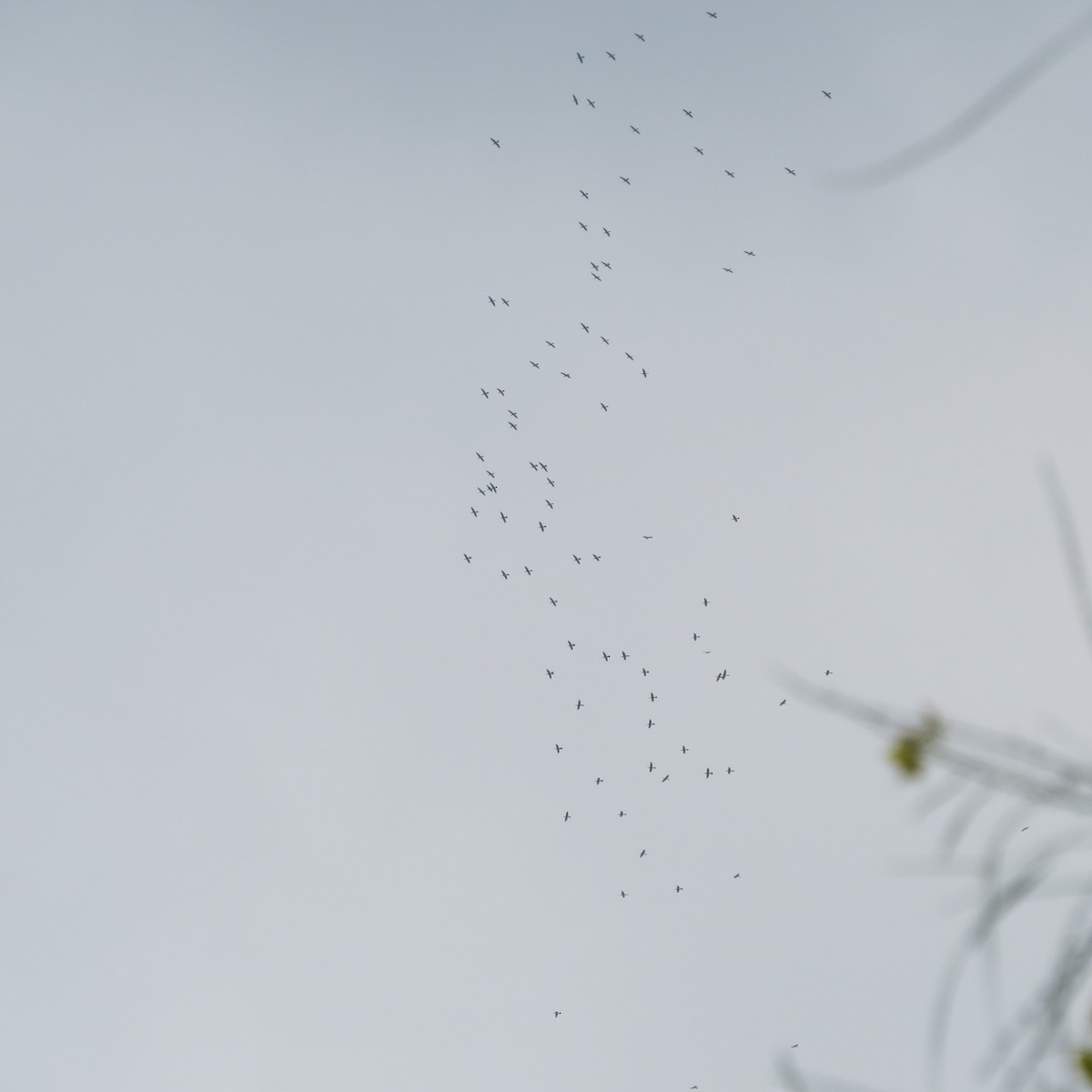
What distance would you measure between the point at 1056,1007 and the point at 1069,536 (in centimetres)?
62

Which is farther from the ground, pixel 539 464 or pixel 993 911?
pixel 539 464

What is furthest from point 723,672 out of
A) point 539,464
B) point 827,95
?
point 827,95

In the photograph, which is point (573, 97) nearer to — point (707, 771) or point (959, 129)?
point (707, 771)

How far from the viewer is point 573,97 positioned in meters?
33.4

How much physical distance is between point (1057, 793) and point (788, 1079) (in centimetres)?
56

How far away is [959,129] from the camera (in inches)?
50.3

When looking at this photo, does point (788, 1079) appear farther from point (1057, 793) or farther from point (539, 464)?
point (539, 464)

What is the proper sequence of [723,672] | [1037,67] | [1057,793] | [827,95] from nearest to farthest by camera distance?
[1037,67], [1057,793], [827,95], [723,672]

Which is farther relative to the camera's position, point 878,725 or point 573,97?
point 573,97

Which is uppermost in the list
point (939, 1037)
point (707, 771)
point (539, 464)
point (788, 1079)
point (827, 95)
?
point (827, 95)

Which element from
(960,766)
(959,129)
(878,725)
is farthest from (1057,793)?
(959,129)

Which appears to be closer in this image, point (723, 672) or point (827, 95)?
point (827, 95)

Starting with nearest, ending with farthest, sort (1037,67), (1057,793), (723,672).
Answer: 1. (1037,67)
2. (1057,793)
3. (723,672)

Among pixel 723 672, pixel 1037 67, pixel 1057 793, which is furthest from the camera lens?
pixel 723 672
